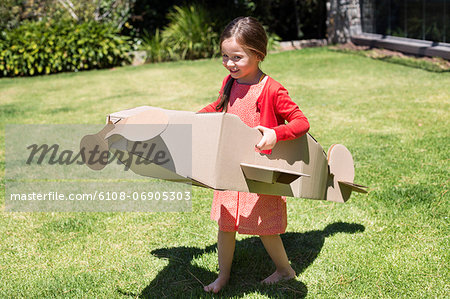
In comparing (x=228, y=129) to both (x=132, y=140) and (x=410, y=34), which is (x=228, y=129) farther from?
(x=410, y=34)

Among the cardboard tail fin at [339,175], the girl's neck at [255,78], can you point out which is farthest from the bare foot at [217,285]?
the girl's neck at [255,78]

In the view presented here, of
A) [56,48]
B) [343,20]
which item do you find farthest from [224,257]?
[343,20]

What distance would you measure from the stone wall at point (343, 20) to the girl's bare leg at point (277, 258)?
11862 mm

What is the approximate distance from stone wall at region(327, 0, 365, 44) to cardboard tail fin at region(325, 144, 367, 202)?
11.5 m

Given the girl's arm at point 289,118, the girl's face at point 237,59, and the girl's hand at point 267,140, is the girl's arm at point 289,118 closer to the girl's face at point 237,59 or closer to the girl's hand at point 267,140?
the girl's hand at point 267,140

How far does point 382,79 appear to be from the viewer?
362 inches

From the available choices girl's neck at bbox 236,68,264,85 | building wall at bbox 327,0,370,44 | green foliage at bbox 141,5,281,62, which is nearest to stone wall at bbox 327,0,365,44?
building wall at bbox 327,0,370,44

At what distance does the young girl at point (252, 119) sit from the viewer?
93.0 inches

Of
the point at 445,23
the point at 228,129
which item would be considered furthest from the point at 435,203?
the point at 445,23

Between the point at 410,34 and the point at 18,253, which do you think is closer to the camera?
the point at 18,253

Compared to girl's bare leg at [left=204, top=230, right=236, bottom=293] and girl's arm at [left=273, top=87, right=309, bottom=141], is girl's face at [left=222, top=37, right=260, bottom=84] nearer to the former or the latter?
girl's arm at [left=273, top=87, right=309, bottom=141]

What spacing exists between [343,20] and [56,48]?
7751 mm

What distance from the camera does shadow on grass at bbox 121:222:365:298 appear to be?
9.07 ft

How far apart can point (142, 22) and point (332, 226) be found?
13411mm
